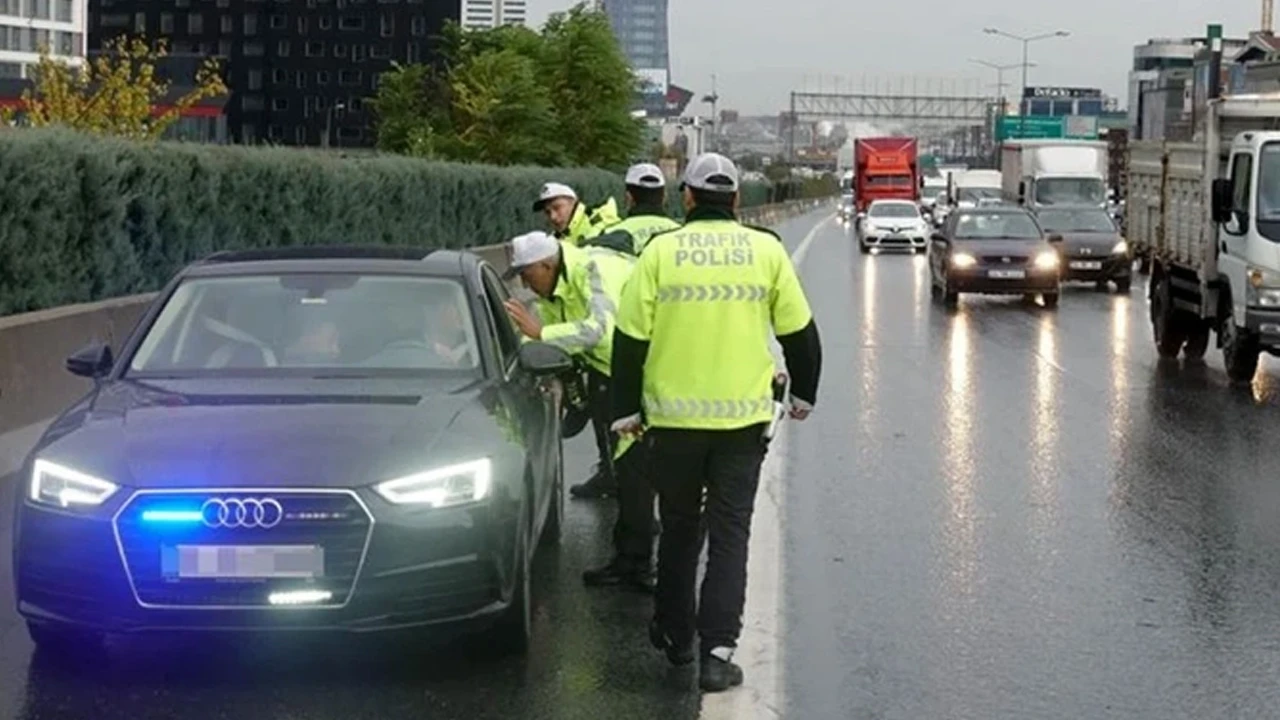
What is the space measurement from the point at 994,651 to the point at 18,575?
11.7ft

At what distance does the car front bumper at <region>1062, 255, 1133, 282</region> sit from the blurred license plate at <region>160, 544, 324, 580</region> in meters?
30.8

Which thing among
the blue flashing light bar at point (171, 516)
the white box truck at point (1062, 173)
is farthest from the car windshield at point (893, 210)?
the blue flashing light bar at point (171, 516)

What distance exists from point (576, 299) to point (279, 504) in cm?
310

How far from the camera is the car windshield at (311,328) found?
333 inches

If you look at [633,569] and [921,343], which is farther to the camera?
[921,343]

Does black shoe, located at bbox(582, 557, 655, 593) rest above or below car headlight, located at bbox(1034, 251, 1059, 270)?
below

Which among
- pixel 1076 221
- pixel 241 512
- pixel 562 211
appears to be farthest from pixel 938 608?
pixel 1076 221

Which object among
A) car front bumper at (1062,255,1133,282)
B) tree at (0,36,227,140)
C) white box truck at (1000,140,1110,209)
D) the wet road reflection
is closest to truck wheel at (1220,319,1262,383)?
the wet road reflection

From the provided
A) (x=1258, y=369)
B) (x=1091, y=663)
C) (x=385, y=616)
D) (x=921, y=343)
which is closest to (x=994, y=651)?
(x=1091, y=663)

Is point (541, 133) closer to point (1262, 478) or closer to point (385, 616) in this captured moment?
point (1262, 478)

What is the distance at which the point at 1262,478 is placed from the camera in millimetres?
12992

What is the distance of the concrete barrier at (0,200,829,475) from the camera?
39.2 feet

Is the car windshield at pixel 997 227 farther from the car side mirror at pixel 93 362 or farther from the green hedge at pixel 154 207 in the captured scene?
the car side mirror at pixel 93 362

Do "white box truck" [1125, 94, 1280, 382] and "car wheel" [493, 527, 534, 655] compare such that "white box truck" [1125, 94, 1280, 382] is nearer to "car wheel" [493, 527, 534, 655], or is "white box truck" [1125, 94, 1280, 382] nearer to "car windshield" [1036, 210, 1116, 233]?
"car wheel" [493, 527, 534, 655]
